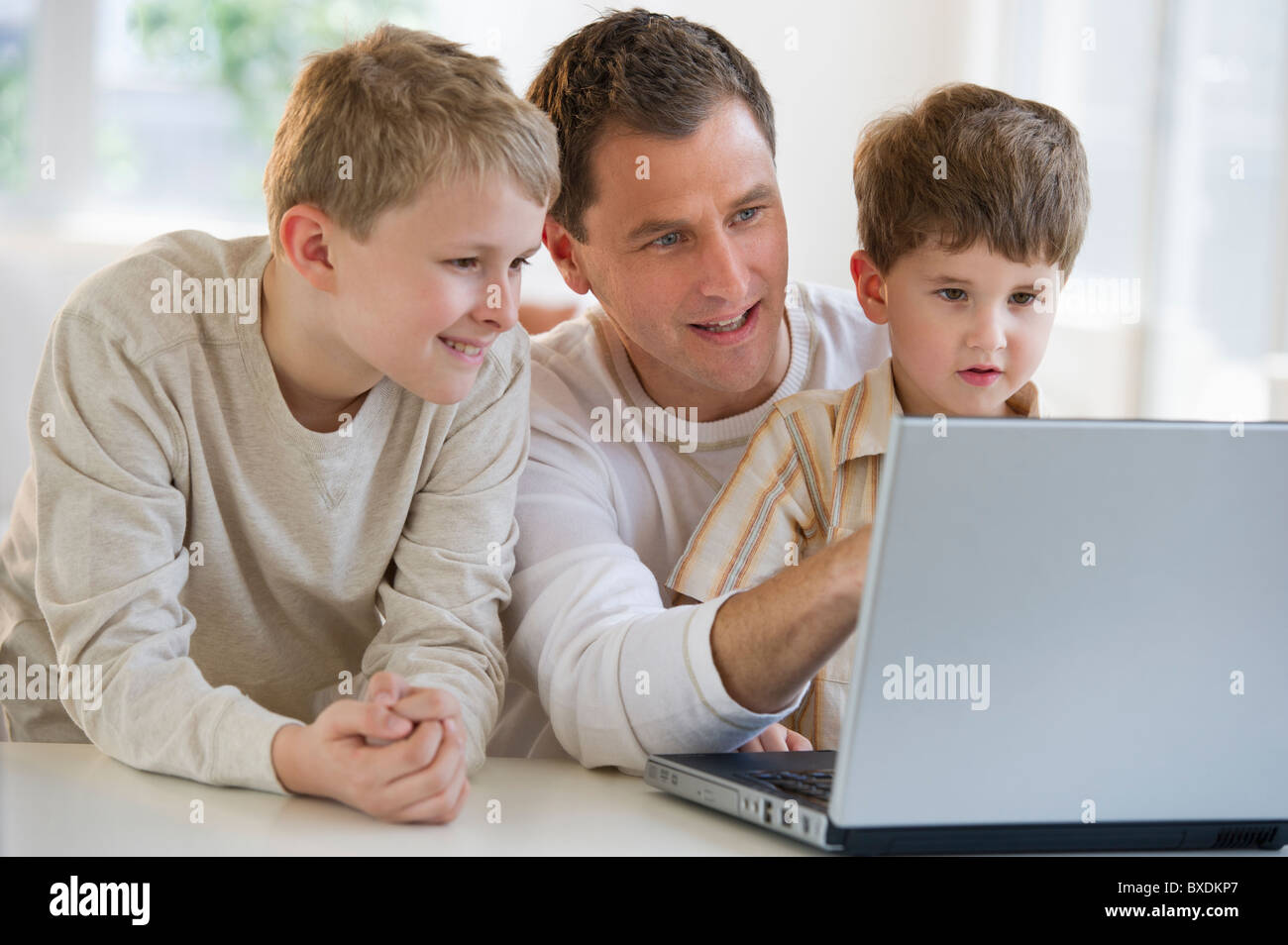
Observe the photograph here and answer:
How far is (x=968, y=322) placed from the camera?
130 centimetres

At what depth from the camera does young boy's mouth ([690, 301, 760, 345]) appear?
1.46 meters

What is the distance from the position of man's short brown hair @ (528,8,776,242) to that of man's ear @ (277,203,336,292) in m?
0.41

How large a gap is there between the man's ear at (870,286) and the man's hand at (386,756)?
688 mm

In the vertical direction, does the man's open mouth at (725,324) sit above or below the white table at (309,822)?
above

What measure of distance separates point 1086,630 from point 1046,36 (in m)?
3.98

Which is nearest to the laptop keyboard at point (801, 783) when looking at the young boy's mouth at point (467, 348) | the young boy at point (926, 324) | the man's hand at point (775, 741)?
the man's hand at point (775, 741)

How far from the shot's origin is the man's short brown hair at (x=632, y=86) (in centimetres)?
143

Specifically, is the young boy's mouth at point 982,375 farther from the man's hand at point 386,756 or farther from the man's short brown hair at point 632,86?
the man's hand at point 386,756

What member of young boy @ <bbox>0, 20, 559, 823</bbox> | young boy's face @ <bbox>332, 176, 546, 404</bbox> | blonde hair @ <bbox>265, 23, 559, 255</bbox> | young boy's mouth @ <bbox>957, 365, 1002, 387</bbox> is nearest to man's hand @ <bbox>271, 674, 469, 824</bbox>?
young boy @ <bbox>0, 20, 559, 823</bbox>

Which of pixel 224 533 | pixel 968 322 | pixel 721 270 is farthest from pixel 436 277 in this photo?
pixel 968 322

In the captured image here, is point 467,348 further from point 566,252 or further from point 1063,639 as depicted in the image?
point 1063,639

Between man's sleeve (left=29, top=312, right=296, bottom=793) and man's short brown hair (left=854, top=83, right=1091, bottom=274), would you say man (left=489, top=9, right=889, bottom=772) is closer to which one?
man's short brown hair (left=854, top=83, right=1091, bottom=274)

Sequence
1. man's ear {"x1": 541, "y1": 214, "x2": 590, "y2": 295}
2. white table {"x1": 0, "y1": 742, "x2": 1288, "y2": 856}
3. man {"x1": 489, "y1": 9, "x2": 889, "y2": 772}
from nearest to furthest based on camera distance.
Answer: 1. white table {"x1": 0, "y1": 742, "x2": 1288, "y2": 856}
2. man {"x1": 489, "y1": 9, "x2": 889, "y2": 772}
3. man's ear {"x1": 541, "y1": 214, "x2": 590, "y2": 295}
